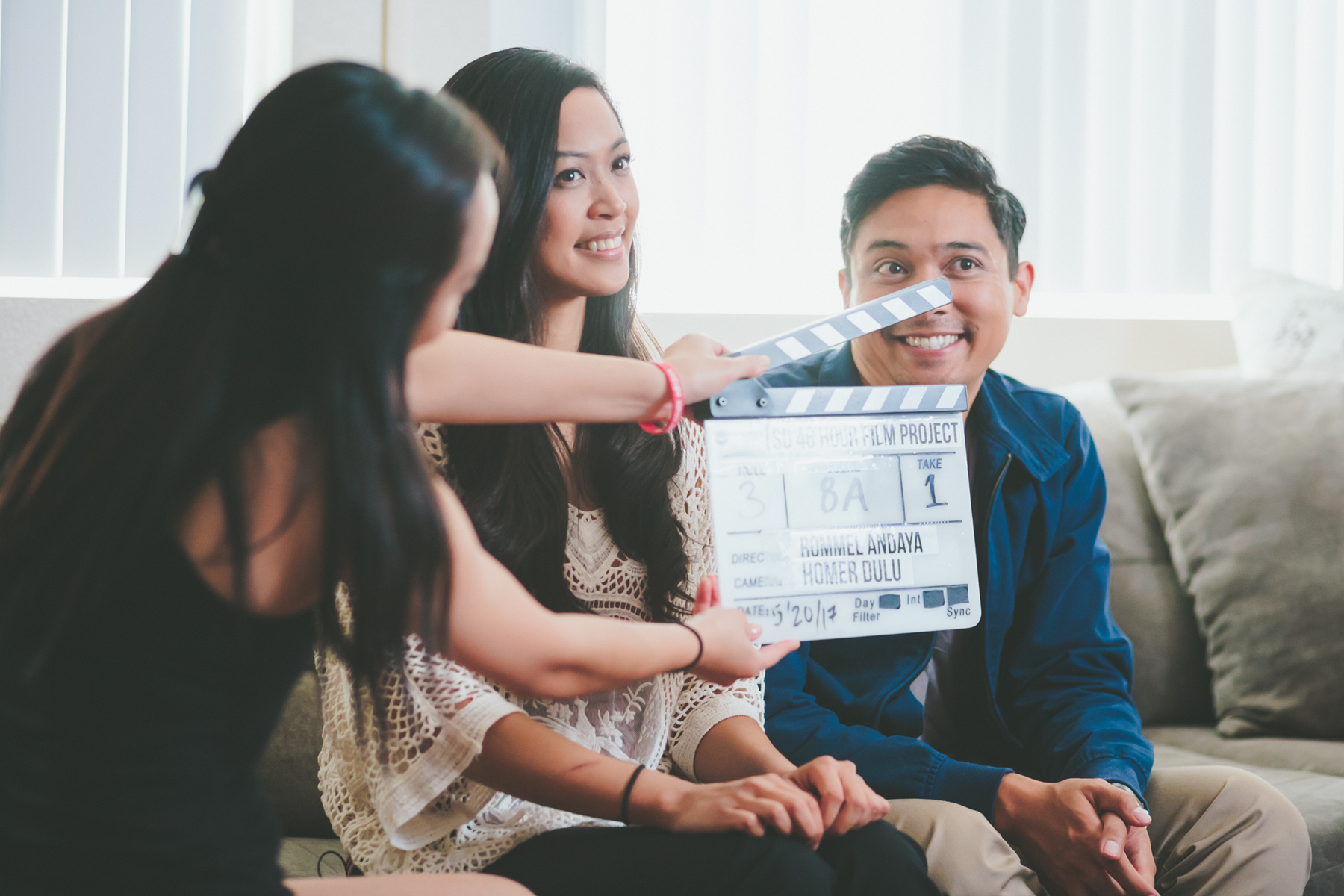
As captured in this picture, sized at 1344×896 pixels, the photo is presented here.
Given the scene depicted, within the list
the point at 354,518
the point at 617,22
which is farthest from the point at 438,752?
the point at 617,22

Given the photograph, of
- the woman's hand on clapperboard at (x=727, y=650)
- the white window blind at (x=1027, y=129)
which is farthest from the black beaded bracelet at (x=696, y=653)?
the white window blind at (x=1027, y=129)

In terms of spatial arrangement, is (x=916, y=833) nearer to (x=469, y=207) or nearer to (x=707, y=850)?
(x=707, y=850)

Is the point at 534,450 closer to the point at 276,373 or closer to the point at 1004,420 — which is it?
the point at 276,373

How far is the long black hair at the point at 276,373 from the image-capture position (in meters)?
0.64

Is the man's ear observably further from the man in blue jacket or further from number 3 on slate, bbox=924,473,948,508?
number 3 on slate, bbox=924,473,948,508

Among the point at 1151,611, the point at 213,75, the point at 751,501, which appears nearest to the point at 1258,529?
the point at 1151,611

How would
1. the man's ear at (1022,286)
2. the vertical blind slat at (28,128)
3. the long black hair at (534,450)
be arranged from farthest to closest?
the vertical blind slat at (28,128) → the man's ear at (1022,286) → the long black hair at (534,450)

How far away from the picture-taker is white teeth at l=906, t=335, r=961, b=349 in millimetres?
1413

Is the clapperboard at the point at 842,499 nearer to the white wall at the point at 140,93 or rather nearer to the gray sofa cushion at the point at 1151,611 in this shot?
the gray sofa cushion at the point at 1151,611

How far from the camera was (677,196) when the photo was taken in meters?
2.11

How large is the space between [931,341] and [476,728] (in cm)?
83

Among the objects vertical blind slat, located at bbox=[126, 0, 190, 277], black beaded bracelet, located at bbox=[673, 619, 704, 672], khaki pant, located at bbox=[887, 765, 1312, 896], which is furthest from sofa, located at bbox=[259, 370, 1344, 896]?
vertical blind slat, located at bbox=[126, 0, 190, 277]

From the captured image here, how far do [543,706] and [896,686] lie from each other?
464 mm

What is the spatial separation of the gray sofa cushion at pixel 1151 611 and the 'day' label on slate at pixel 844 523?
620mm
